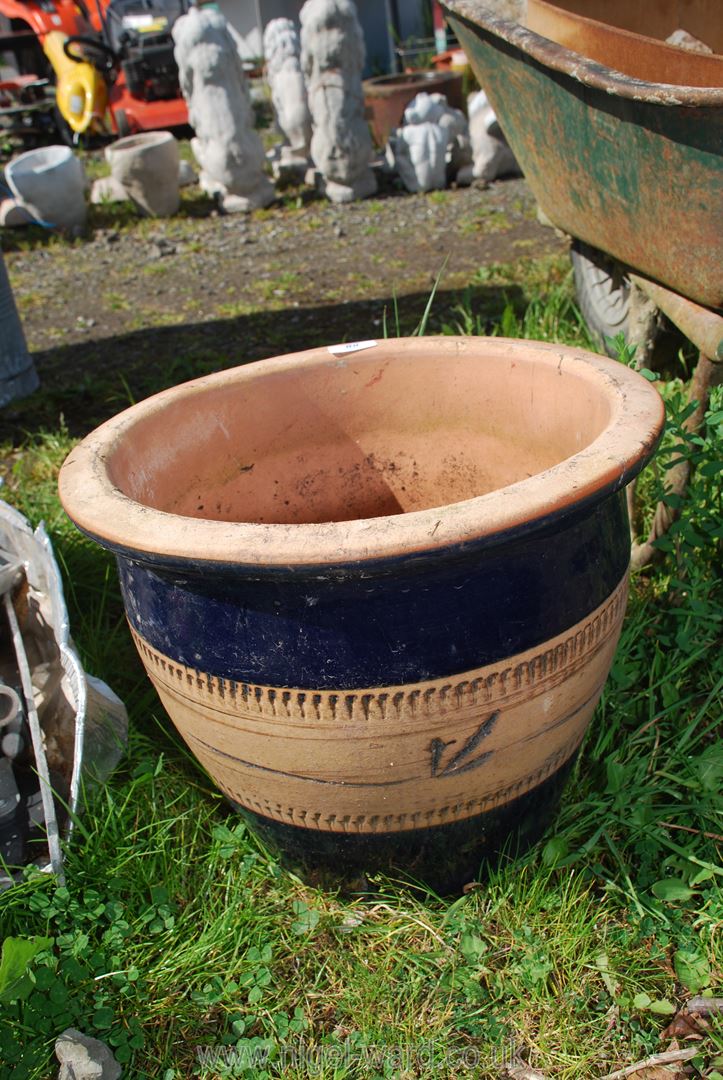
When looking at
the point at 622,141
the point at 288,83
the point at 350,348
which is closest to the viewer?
the point at 350,348

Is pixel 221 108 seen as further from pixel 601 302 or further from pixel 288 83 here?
pixel 601 302

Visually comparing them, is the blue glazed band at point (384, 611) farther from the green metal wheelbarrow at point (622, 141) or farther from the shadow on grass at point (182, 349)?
the shadow on grass at point (182, 349)

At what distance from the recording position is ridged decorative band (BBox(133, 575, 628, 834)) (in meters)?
1.40

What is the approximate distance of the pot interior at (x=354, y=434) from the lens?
73.8 inches

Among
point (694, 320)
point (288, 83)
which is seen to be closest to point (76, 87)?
point (288, 83)

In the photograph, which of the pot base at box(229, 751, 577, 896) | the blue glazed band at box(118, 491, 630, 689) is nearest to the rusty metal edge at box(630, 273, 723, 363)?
the blue glazed band at box(118, 491, 630, 689)

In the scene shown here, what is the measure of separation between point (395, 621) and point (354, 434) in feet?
2.81

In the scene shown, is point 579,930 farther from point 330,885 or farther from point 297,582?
point 297,582

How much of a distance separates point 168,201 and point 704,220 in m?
5.99

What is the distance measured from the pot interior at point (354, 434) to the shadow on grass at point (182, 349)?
6.43 feet

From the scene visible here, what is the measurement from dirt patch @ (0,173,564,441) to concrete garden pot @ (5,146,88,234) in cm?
18

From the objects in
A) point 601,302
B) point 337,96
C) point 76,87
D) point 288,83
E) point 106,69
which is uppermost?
point 106,69

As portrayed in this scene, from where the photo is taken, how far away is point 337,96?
22.0ft

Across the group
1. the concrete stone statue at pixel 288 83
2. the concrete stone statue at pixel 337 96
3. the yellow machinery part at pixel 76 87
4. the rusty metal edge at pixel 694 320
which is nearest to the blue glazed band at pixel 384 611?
the rusty metal edge at pixel 694 320
